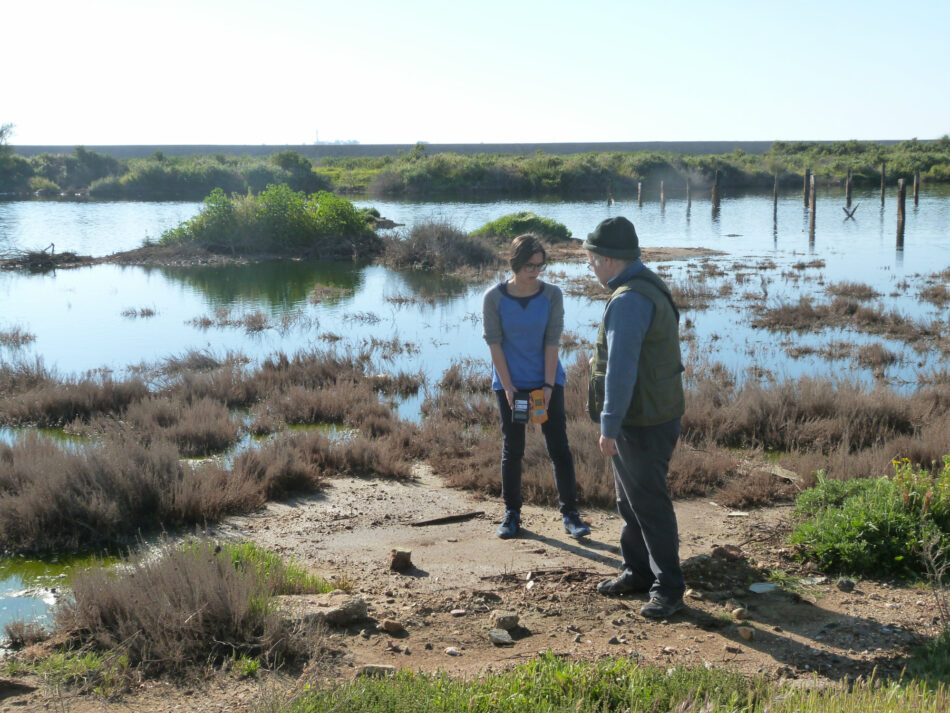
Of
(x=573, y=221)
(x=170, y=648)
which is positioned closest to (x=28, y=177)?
(x=573, y=221)

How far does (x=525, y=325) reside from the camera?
608 cm

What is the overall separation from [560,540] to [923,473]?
259 centimetres

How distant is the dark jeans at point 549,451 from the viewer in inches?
245

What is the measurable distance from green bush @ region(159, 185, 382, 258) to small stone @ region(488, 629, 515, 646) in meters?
28.7

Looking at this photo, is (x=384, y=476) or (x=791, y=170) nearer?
(x=384, y=476)

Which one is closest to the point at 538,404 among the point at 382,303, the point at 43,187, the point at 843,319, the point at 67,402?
the point at 67,402

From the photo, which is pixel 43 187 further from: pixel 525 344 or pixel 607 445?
pixel 607 445

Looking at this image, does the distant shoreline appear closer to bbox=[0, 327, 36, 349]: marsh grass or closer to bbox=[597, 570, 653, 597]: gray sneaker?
bbox=[0, 327, 36, 349]: marsh grass

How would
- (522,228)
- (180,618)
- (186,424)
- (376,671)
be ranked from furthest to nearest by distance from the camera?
(522,228)
(186,424)
(180,618)
(376,671)

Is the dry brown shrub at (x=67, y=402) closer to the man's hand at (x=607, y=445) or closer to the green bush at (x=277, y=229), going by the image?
the man's hand at (x=607, y=445)

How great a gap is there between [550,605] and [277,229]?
2965 cm

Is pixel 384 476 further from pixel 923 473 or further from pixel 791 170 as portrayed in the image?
pixel 791 170

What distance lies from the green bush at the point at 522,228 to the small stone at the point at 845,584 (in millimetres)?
28821

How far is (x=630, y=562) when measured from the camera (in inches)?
207
